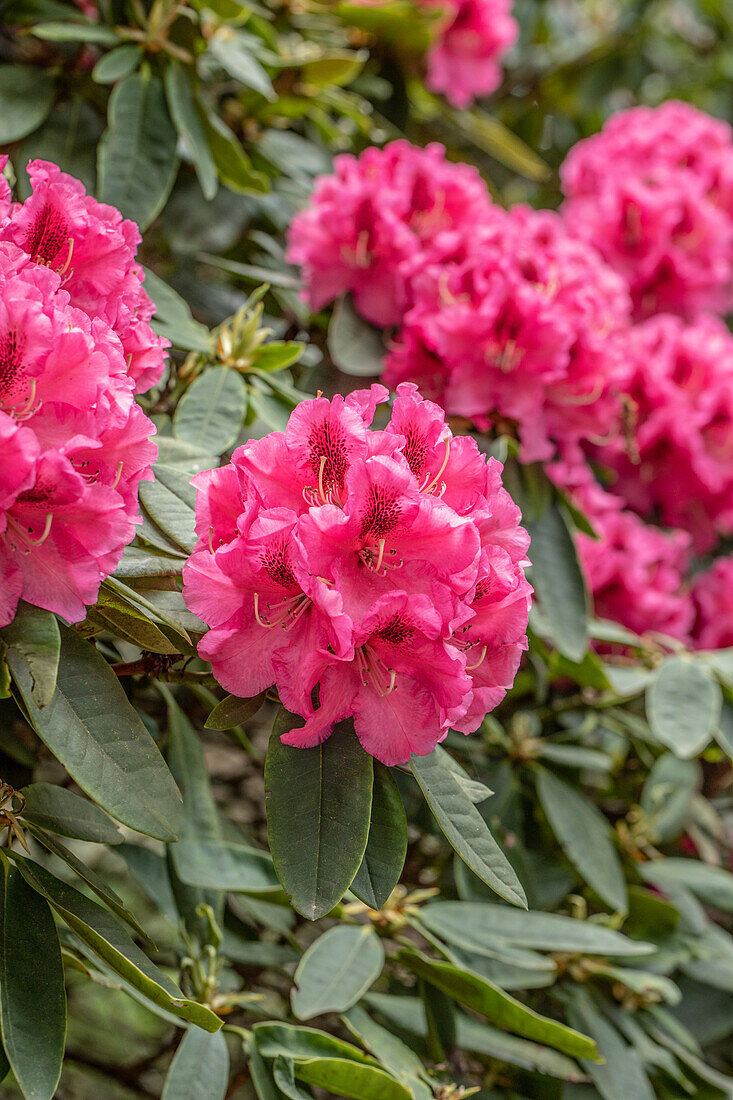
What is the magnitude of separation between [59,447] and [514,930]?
689 mm

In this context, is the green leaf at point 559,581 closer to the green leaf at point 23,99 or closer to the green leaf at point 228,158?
the green leaf at point 228,158

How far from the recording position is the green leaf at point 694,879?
1.30m

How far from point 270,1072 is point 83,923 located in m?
0.30

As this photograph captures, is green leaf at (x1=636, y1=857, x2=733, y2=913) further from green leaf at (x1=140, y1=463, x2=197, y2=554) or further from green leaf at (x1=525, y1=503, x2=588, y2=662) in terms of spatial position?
green leaf at (x1=140, y1=463, x2=197, y2=554)

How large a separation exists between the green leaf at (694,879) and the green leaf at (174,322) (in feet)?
2.88

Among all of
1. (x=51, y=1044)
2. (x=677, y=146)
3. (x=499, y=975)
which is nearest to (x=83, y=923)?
(x=51, y=1044)

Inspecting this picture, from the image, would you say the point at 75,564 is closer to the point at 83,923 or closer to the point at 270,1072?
the point at 83,923

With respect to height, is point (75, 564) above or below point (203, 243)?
above

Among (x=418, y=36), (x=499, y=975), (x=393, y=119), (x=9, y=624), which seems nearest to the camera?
(x=9, y=624)

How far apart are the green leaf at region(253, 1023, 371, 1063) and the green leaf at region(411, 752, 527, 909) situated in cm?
28

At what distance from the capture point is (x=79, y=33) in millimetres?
1036

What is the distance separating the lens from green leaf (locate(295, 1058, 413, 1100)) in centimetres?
77

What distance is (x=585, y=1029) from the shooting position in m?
1.10

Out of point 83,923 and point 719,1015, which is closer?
point 83,923
